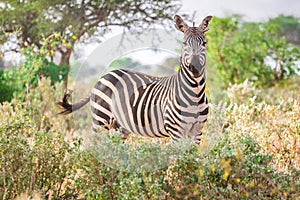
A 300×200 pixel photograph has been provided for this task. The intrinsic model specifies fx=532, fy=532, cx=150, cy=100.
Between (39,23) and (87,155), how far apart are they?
31.3ft

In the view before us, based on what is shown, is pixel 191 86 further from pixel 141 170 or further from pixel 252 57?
pixel 252 57

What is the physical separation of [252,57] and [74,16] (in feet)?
18.1

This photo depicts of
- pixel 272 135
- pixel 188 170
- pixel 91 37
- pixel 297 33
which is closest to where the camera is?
pixel 188 170

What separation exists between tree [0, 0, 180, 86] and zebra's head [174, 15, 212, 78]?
341 inches

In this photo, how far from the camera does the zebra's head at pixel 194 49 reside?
4738mm

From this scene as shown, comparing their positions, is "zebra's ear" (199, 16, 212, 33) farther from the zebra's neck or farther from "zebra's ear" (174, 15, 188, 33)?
the zebra's neck

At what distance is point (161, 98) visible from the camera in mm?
5398

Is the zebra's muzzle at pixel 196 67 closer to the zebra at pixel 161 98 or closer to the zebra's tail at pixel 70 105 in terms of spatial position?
the zebra at pixel 161 98

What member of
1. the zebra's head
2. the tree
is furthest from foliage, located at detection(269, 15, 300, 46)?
the zebra's head

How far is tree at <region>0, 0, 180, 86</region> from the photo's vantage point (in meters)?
13.4

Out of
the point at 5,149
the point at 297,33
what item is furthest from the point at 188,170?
the point at 297,33

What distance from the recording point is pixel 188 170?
13.9 feet

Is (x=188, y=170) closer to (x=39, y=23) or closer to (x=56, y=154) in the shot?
(x=56, y=154)

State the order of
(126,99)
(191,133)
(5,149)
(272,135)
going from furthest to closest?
1. (272,135)
2. (126,99)
3. (191,133)
4. (5,149)
